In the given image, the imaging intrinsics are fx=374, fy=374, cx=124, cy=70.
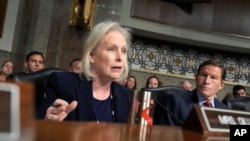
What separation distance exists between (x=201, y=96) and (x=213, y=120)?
144cm

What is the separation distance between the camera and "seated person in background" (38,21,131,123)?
72.3 inches

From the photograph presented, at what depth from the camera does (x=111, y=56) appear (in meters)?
1.94

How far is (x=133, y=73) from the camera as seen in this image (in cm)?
627

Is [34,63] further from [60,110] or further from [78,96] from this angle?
[60,110]

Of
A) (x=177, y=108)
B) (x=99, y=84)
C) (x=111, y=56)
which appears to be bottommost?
(x=177, y=108)

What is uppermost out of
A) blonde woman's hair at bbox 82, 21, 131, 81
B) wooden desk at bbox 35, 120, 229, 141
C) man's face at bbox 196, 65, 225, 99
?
blonde woman's hair at bbox 82, 21, 131, 81

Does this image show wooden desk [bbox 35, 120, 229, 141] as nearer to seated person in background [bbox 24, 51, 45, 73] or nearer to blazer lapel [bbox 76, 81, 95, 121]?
blazer lapel [bbox 76, 81, 95, 121]

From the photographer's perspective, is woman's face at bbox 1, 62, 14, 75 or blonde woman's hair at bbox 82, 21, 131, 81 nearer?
blonde woman's hair at bbox 82, 21, 131, 81

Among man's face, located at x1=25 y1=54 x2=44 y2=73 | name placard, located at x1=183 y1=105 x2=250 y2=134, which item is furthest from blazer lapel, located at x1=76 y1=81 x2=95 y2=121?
man's face, located at x1=25 y1=54 x2=44 y2=73

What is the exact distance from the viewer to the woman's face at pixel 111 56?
193 cm

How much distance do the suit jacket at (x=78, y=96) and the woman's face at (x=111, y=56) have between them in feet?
0.32

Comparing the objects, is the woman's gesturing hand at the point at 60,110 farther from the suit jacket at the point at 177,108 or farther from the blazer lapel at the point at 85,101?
the suit jacket at the point at 177,108

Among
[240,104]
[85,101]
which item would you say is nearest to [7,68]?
[240,104]

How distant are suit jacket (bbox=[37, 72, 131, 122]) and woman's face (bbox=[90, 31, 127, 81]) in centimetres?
10
